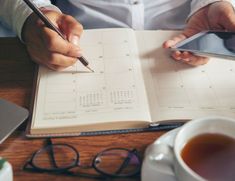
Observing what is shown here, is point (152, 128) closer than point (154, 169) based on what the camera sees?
No

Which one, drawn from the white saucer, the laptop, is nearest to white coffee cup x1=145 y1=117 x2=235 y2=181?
the white saucer

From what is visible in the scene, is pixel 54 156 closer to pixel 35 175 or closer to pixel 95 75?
pixel 35 175

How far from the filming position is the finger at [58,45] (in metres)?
0.69

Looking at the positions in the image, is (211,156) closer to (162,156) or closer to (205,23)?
(162,156)

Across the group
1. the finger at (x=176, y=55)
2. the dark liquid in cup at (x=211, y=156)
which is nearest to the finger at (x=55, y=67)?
the finger at (x=176, y=55)

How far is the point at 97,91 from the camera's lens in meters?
0.67

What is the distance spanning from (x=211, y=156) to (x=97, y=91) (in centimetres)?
26

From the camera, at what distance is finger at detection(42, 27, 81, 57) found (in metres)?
0.69

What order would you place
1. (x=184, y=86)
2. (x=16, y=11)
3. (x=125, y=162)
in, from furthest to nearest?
Answer: 1. (x=16, y=11)
2. (x=184, y=86)
3. (x=125, y=162)

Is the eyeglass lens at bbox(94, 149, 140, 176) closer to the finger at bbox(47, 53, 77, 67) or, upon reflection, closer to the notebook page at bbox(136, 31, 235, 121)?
the notebook page at bbox(136, 31, 235, 121)

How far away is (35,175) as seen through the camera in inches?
22.0

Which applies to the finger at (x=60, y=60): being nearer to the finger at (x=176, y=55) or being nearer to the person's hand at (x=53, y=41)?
the person's hand at (x=53, y=41)

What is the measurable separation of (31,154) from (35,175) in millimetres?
40

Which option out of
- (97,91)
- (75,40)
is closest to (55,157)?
(97,91)
